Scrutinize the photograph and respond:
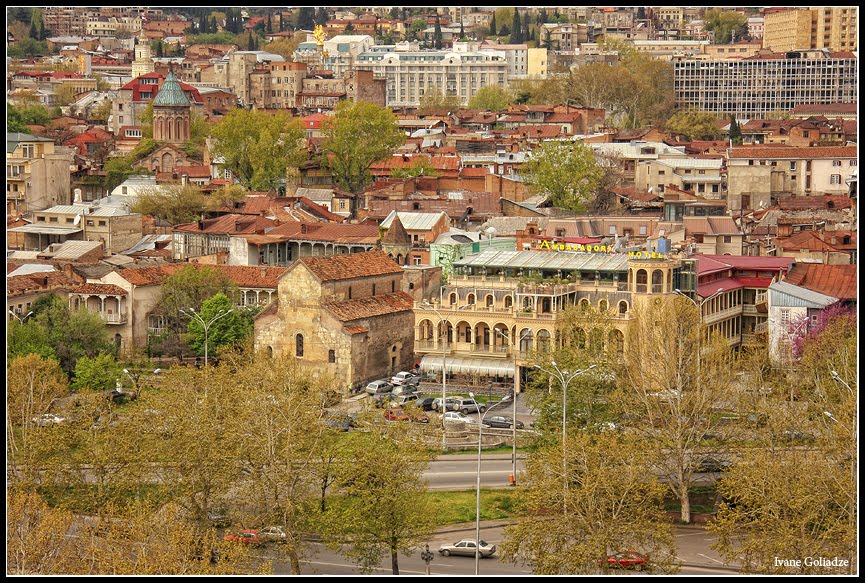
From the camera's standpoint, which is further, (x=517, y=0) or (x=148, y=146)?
(x=148, y=146)

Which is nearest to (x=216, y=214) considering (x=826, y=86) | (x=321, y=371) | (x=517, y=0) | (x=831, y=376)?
(x=321, y=371)

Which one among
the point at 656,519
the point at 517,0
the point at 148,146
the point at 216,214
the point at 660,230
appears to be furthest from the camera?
the point at 148,146

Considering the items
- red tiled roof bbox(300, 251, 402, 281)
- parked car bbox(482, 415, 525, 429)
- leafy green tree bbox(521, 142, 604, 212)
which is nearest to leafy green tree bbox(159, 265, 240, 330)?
red tiled roof bbox(300, 251, 402, 281)

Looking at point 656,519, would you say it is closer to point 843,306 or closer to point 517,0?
point 517,0

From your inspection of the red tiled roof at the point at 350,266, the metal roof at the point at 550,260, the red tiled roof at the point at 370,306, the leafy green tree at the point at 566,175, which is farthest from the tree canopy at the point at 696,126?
the red tiled roof at the point at 370,306

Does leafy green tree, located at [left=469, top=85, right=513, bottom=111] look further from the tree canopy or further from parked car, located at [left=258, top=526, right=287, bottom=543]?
parked car, located at [left=258, top=526, right=287, bottom=543]

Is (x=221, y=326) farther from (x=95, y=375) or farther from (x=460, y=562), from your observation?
(x=460, y=562)
